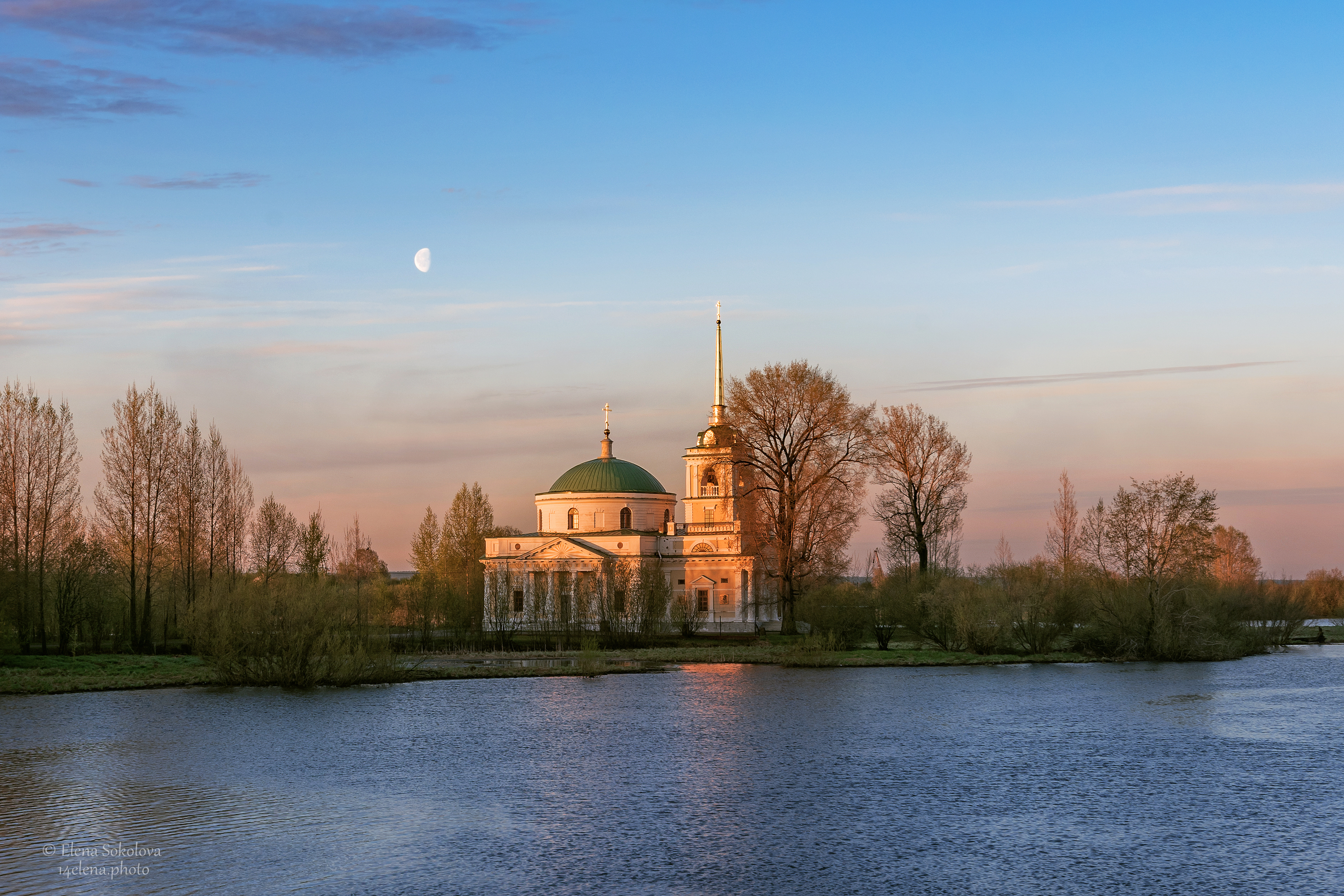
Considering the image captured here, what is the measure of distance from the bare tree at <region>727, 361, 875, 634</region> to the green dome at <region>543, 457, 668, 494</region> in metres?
34.0

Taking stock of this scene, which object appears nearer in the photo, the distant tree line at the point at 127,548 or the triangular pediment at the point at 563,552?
the distant tree line at the point at 127,548

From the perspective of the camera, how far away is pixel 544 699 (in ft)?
105

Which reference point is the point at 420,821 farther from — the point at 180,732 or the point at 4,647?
the point at 4,647

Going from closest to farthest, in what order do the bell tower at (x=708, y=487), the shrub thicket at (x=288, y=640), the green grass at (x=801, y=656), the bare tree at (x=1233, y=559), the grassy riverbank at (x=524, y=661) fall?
the shrub thicket at (x=288, y=640) < the grassy riverbank at (x=524, y=661) < the green grass at (x=801, y=656) < the bare tree at (x=1233, y=559) < the bell tower at (x=708, y=487)

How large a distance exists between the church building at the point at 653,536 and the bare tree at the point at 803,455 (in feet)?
43.2

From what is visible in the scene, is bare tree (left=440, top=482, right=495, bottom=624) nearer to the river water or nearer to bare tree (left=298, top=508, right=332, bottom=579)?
bare tree (left=298, top=508, right=332, bottom=579)

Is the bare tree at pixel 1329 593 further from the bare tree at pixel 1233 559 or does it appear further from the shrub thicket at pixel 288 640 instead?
the shrub thicket at pixel 288 640

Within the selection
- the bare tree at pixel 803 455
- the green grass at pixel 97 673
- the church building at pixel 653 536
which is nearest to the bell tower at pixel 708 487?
the church building at pixel 653 536

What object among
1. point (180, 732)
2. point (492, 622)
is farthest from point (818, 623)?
point (180, 732)

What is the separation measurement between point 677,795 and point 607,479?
68.0 m

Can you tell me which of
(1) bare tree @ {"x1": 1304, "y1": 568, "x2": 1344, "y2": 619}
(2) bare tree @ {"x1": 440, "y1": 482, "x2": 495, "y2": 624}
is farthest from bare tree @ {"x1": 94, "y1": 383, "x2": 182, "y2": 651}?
(1) bare tree @ {"x1": 1304, "y1": 568, "x2": 1344, "y2": 619}

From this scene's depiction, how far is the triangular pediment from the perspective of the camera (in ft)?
257

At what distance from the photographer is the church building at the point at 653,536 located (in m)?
74.6

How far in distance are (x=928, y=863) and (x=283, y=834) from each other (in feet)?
25.7
